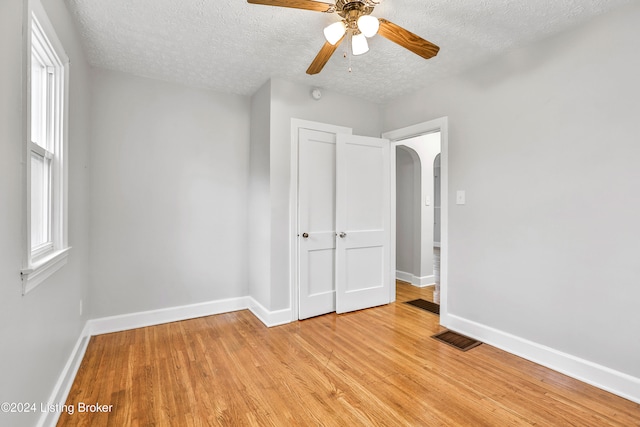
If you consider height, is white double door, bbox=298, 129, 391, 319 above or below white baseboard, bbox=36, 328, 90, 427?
above

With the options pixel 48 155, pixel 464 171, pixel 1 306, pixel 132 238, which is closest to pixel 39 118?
pixel 48 155

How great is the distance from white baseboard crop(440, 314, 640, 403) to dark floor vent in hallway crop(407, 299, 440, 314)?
21.4 inches

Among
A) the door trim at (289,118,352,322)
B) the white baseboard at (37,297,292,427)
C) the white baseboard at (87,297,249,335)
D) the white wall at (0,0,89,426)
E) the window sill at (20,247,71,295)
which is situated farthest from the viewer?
the door trim at (289,118,352,322)

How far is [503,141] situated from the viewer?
2.68 metres

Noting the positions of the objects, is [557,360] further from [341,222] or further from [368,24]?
[368,24]

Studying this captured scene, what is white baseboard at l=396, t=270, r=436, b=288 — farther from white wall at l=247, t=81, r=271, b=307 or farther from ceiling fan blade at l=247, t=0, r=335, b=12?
ceiling fan blade at l=247, t=0, r=335, b=12

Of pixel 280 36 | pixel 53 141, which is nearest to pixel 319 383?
pixel 53 141

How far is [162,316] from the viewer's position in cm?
323

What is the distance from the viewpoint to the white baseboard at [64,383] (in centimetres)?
160

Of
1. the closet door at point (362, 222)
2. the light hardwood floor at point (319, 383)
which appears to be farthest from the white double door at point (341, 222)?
the light hardwood floor at point (319, 383)

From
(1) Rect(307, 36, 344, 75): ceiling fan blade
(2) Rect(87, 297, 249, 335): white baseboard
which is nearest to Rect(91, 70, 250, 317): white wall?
(2) Rect(87, 297, 249, 335): white baseboard

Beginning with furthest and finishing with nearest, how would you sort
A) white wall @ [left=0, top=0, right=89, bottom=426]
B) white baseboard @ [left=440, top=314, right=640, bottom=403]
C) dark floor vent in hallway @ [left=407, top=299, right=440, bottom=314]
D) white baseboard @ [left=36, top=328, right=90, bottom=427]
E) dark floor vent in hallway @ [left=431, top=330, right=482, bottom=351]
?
dark floor vent in hallway @ [left=407, top=299, right=440, bottom=314] < dark floor vent in hallway @ [left=431, top=330, right=482, bottom=351] < white baseboard @ [left=440, top=314, right=640, bottom=403] < white baseboard @ [left=36, top=328, right=90, bottom=427] < white wall @ [left=0, top=0, right=89, bottom=426]

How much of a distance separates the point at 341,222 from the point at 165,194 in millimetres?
1956

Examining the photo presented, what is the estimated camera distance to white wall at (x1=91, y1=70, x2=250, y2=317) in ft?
9.80
